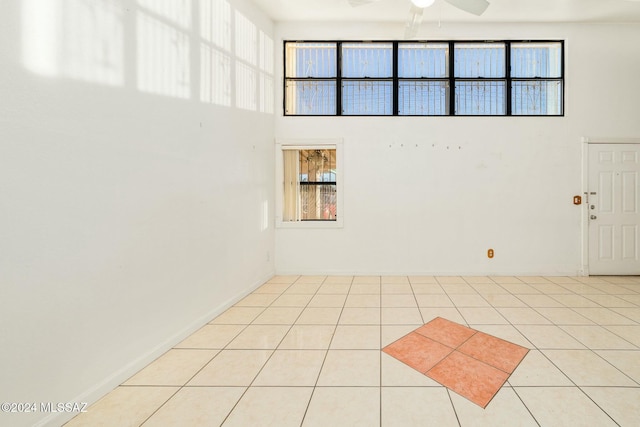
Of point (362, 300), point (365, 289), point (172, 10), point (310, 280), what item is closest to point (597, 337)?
point (362, 300)

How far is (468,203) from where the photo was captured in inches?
172

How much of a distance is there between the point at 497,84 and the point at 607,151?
1.99 metres

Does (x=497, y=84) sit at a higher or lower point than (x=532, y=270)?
higher

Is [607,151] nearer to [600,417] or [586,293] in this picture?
[586,293]

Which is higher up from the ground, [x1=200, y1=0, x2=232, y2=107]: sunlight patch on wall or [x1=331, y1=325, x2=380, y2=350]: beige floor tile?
[x1=200, y1=0, x2=232, y2=107]: sunlight patch on wall

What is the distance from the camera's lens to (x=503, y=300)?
333cm

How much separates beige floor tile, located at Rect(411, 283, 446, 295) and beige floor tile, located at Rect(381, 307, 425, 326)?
641 millimetres

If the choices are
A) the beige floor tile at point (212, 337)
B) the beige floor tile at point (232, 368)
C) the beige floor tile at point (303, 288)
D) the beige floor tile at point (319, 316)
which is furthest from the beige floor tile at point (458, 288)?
the beige floor tile at point (212, 337)

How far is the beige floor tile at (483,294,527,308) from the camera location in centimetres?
317

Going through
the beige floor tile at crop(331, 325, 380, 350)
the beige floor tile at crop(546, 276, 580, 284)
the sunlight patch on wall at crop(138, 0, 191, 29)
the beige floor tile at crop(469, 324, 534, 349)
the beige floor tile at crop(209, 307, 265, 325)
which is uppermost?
the sunlight patch on wall at crop(138, 0, 191, 29)

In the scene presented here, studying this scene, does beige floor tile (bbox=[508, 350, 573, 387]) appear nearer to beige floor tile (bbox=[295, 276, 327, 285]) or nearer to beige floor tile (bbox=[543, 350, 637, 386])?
beige floor tile (bbox=[543, 350, 637, 386])

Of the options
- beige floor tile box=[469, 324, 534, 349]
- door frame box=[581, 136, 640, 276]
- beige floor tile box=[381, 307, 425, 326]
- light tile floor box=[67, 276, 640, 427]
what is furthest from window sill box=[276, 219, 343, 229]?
door frame box=[581, 136, 640, 276]

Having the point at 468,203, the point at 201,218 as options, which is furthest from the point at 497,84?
the point at 201,218

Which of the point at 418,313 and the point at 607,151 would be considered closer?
the point at 418,313
